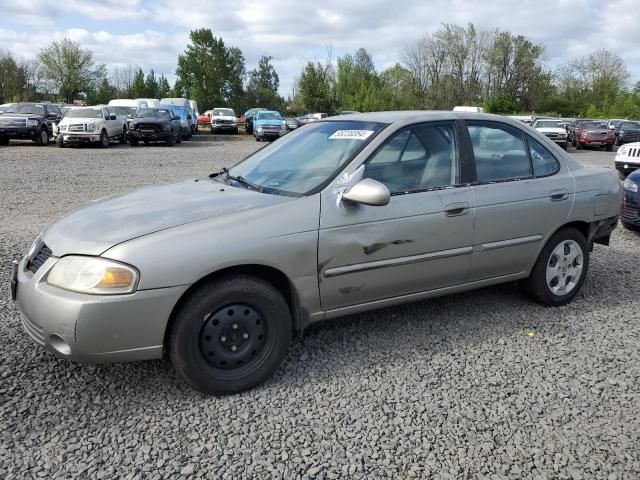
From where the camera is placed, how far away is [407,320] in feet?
14.0

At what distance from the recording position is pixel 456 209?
3789mm

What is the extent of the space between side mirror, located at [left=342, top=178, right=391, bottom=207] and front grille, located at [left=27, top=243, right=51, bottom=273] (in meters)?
1.79

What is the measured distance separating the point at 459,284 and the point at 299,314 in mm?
1327


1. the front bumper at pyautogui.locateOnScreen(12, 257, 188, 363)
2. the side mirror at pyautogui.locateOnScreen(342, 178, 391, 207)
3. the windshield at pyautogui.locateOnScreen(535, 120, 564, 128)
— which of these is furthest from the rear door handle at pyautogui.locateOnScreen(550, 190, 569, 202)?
the windshield at pyautogui.locateOnScreen(535, 120, 564, 128)

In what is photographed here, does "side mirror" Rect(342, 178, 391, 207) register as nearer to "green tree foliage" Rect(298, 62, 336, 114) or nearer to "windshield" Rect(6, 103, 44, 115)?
"windshield" Rect(6, 103, 44, 115)

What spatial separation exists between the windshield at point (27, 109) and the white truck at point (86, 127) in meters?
2.31

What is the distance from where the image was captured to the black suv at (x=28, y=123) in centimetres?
2097

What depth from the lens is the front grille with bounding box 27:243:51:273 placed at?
→ 10.1 ft

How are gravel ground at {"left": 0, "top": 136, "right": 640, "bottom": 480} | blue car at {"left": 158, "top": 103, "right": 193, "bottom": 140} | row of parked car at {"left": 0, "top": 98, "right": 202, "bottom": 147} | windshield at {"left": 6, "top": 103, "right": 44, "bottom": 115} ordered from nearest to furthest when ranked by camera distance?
1. gravel ground at {"left": 0, "top": 136, "right": 640, "bottom": 480}
2. row of parked car at {"left": 0, "top": 98, "right": 202, "bottom": 147}
3. windshield at {"left": 6, "top": 103, "right": 44, "bottom": 115}
4. blue car at {"left": 158, "top": 103, "right": 193, "bottom": 140}

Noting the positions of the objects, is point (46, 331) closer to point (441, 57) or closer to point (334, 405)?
point (334, 405)

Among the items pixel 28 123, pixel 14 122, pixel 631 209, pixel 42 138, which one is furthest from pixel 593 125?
pixel 14 122

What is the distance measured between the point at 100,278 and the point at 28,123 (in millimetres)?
21709

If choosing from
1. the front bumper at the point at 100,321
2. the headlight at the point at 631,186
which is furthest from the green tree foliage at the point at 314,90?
the front bumper at the point at 100,321

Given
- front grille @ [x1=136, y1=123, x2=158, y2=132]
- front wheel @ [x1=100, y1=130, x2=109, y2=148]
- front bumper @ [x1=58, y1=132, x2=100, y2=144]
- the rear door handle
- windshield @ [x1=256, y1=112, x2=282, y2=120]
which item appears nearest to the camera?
the rear door handle
